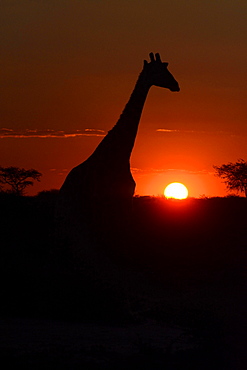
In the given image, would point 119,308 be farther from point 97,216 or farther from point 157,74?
point 157,74

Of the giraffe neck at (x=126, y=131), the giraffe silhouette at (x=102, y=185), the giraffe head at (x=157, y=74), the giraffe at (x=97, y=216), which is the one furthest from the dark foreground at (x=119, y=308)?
the giraffe head at (x=157, y=74)

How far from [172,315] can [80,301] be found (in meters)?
2.38

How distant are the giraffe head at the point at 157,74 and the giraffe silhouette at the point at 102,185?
137 cm

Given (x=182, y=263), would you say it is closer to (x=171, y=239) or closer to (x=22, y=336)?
(x=171, y=239)

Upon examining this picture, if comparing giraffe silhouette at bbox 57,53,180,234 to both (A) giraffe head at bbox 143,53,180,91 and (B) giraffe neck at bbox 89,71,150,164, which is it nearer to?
(B) giraffe neck at bbox 89,71,150,164

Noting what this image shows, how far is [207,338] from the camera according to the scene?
12.9 metres

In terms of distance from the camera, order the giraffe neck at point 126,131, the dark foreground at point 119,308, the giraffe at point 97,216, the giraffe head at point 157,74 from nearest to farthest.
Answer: the dark foreground at point 119,308, the giraffe at point 97,216, the giraffe neck at point 126,131, the giraffe head at point 157,74

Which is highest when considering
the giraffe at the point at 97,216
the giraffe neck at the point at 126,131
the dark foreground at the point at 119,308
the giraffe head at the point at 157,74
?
the giraffe head at the point at 157,74

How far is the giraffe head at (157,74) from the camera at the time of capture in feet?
53.6

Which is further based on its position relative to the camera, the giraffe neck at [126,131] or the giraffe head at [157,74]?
the giraffe head at [157,74]

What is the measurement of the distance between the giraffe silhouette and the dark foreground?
52cm

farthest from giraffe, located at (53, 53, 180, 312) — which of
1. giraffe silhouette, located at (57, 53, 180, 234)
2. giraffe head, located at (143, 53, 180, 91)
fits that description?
giraffe head, located at (143, 53, 180, 91)

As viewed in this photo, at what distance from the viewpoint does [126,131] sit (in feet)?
51.0

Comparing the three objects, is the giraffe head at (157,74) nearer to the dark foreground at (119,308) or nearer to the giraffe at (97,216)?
the giraffe at (97,216)
